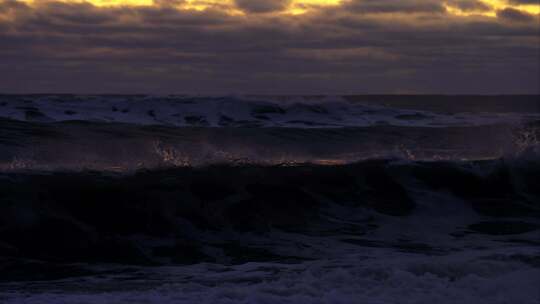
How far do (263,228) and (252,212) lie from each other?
0.58m

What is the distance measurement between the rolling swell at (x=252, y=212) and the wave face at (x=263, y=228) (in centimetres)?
3

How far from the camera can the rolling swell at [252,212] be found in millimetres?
7918

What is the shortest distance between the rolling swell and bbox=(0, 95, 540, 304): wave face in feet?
0.08

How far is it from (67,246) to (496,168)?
7606 mm

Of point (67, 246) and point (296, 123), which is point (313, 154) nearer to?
point (296, 123)

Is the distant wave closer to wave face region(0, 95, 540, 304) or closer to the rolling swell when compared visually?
wave face region(0, 95, 540, 304)

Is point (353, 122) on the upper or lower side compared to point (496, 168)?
upper

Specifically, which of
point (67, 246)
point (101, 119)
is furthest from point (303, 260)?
point (101, 119)

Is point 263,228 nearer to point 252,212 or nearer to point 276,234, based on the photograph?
point 276,234

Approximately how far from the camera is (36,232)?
8312 mm

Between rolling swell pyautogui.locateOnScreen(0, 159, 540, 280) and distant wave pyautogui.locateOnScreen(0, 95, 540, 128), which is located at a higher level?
distant wave pyautogui.locateOnScreen(0, 95, 540, 128)

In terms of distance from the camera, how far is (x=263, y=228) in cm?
917

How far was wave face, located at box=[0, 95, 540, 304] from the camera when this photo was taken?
5.59 meters

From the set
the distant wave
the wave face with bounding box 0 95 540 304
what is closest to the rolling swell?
the wave face with bounding box 0 95 540 304
